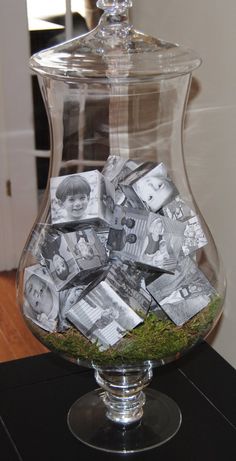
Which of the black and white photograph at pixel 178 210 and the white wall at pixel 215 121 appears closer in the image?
the black and white photograph at pixel 178 210

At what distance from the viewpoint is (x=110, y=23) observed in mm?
1031

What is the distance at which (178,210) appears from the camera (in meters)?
0.99

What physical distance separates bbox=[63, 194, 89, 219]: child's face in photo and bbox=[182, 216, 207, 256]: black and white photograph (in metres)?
0.14

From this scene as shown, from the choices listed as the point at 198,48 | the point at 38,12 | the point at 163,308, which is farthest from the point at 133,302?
the point at 38,12

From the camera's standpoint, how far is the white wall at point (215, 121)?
3.91ft

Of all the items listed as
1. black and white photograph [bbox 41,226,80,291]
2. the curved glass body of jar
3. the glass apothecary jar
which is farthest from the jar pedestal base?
black and white photograph [bbox 41,226,80,291]

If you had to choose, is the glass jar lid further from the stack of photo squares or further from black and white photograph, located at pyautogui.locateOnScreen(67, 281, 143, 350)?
black and white photograph, located at pyautogui.locateOnScreen(67, 281, 143, 350)

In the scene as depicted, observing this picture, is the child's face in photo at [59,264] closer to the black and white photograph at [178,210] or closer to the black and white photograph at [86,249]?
the black and white photograph at [86,249]

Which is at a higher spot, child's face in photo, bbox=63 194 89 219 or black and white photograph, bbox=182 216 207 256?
child's face in photo, bbox=63 194 89 219

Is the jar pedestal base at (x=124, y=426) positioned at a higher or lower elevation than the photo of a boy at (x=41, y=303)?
lower

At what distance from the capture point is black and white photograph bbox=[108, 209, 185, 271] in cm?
93

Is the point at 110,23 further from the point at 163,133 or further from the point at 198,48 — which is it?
the point at 198,48

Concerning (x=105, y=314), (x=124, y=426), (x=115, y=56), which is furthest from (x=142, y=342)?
(x=115, y=56)

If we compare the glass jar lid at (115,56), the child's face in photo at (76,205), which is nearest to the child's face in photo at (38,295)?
the child's face in photo at (76,205)
